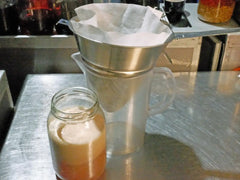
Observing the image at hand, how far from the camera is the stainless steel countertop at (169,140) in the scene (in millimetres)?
541

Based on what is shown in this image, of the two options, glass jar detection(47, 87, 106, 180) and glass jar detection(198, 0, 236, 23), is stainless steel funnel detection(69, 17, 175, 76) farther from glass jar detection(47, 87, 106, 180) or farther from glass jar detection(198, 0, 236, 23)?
glass jar detection(198, 0, 236, 23)

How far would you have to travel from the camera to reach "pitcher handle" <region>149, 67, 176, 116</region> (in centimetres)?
54

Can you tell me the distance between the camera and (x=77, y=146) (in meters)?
0.45

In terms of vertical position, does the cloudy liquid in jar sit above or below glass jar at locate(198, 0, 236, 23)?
below

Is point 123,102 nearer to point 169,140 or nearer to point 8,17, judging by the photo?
point 169,140

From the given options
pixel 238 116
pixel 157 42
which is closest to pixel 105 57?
pixel 157 42

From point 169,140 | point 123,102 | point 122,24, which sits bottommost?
point 169,140

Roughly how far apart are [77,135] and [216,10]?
0.55 m

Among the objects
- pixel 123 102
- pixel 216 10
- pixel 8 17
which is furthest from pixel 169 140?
pixel 8 17

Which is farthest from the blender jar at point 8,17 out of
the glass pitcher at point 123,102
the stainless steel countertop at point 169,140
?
the glass pitcher at point 123,102

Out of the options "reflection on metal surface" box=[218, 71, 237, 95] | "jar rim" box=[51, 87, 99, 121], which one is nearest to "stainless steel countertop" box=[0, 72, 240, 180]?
"reflection on metal surface" box=[218, 71, 237, 95]

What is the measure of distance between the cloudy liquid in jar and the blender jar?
0.47 metres

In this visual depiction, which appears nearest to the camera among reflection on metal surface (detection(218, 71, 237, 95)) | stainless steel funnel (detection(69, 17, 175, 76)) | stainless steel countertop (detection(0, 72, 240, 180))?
stainless steel funnel (detection(69, 17, 175, 76))

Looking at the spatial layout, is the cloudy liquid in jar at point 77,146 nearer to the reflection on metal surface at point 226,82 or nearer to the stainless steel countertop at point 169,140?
the stainless steel countertop at point 169,140
